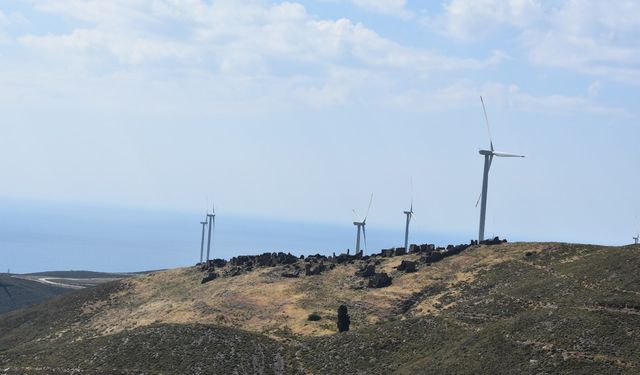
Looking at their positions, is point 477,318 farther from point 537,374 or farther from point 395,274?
point 395,274

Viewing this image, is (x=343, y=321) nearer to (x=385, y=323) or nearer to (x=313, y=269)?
(x=385, y=323)

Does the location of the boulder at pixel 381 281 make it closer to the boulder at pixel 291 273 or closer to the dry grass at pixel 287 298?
the dry grass at pixel 287 298

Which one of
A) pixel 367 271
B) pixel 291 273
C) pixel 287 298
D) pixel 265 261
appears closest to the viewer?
pixel 287 298

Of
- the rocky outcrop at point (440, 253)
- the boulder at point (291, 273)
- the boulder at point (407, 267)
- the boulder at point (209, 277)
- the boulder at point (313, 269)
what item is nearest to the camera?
the boulder at point (407, 267)

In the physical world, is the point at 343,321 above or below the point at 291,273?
below

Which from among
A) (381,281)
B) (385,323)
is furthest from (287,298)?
(385,323)

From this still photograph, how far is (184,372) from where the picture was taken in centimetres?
8519

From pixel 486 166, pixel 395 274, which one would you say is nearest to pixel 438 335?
pixel 395 274

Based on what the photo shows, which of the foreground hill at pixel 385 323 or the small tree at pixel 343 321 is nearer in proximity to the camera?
the foreground hill at pixel 385 323

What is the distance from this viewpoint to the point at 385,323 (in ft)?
314

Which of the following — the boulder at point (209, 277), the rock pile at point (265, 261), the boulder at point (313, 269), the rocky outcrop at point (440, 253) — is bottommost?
the boulder at point (209, 277)

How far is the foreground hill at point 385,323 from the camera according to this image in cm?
7688

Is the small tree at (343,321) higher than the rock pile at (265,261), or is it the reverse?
the rock pile at (265,261)

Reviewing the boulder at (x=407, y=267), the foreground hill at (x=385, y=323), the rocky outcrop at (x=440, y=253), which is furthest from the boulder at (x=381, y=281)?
the rocky outcrop at (x=440, y=253)
